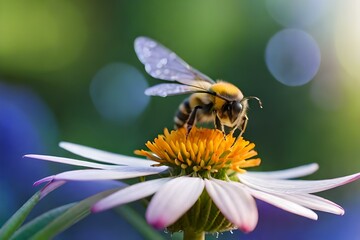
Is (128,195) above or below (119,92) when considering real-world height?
above

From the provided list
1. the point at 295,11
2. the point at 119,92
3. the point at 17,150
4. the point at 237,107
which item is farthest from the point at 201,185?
the point at 295,11

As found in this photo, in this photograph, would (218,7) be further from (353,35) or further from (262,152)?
(262,152)

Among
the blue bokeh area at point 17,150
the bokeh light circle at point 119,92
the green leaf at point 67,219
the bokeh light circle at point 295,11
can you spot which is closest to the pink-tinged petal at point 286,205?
the green leaf at point 67,219

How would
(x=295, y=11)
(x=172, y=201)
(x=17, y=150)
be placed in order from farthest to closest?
(x=295, y=11), (x=17, y=150), (x=172, y=201)

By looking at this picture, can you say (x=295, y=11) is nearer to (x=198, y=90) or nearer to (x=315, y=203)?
(x=198, y=90)

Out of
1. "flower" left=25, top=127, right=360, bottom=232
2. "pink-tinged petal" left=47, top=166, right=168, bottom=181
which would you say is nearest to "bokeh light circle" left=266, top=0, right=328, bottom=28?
"flower" left=25, top=127, right=360, bottom=232

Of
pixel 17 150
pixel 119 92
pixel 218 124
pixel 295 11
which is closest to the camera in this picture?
pixel 218 124

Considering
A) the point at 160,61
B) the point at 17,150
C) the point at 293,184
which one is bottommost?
the point at 17,150
